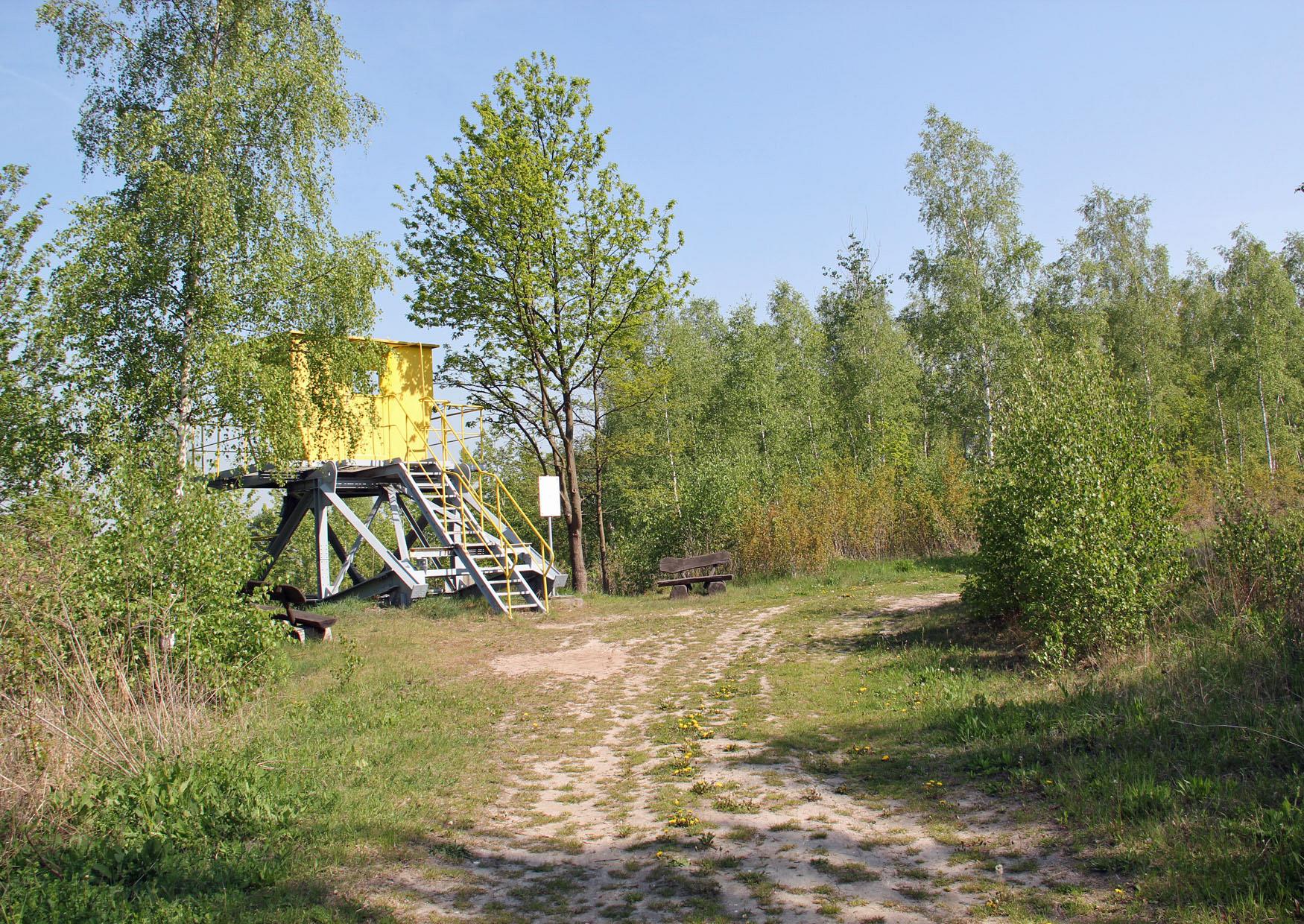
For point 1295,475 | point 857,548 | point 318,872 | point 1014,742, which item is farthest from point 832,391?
point 318,872

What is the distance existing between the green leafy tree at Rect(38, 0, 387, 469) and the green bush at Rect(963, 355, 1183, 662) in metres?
10.8

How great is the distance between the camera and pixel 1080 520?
8594 millimetres

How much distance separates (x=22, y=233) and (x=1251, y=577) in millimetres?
14820

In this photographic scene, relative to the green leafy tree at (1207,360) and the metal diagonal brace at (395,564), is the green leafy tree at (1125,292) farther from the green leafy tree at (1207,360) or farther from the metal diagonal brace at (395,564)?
the metal diagonal brace at (395,564)

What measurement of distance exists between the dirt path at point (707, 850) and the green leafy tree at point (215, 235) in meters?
8.26

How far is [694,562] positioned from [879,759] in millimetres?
12902

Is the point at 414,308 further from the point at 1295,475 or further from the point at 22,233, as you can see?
the point at 1295,475

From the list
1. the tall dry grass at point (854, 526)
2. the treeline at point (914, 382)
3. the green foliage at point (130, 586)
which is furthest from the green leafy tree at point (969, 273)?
the green foliage at point (130, 586)

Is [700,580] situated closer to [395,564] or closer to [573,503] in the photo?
[573,503]

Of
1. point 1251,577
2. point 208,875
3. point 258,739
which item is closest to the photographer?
point 208,875

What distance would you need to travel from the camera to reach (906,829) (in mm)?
5336

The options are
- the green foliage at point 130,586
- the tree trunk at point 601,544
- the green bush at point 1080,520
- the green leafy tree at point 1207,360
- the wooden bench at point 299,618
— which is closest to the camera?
the green foliage at point 130,586

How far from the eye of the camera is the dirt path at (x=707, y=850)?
439 centimetres

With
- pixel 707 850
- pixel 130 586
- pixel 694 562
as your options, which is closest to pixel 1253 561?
pixel 707 850
